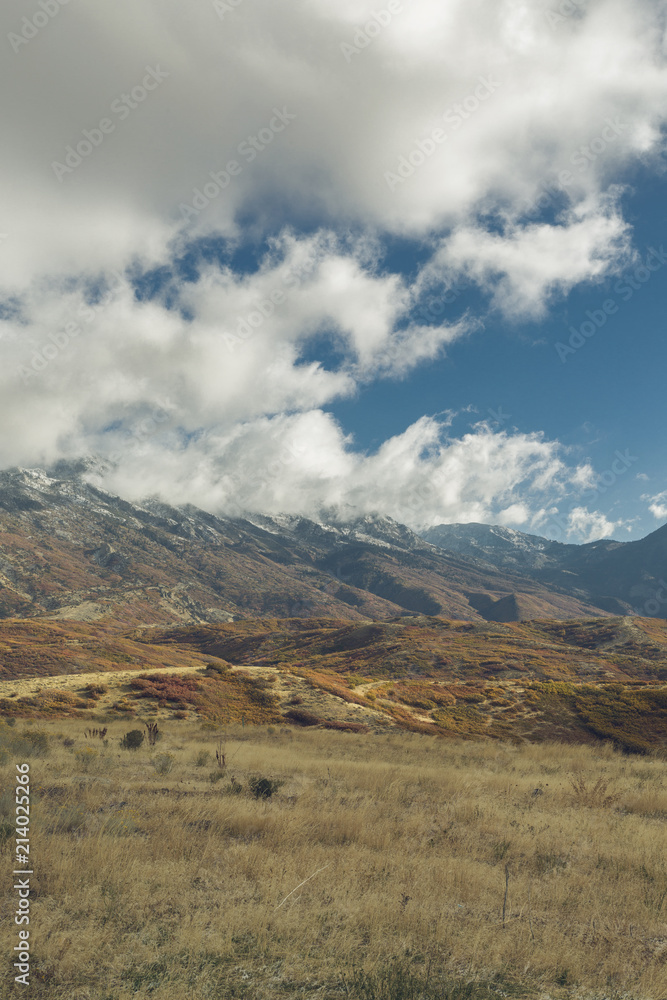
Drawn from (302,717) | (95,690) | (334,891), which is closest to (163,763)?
(334,891)

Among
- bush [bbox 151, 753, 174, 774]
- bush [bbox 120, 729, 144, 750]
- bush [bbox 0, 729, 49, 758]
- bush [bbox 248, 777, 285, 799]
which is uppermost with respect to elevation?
bush [bbox 248, 777, 285, 799]

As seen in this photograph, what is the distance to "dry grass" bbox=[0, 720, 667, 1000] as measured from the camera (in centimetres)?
483

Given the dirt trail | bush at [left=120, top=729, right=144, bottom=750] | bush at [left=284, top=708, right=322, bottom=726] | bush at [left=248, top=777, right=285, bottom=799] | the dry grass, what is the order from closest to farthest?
the dry grass < bush at [left=248, top=777, right=285, bottom=799] < bush at [left=120, top=729, right=144, bottom=750] < bush at [left=284, top=708, right=322, bottom=726] < the dirt trail

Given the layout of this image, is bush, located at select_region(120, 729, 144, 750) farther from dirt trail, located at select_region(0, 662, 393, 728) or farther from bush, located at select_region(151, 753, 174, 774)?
dirt trail, located at select_region(0, 662, 393, 728)

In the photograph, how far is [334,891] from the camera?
6.40m

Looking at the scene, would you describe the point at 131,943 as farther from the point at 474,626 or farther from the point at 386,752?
the point at 474,626

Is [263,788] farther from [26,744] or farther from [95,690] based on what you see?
[95,690]

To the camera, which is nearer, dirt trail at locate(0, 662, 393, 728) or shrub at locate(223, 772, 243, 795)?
shrub at locate(223, 772, 243, 795)

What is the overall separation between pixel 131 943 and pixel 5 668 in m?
67.2

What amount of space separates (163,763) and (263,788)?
15.3ft

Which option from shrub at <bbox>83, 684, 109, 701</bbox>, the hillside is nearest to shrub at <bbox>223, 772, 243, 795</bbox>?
the hillside

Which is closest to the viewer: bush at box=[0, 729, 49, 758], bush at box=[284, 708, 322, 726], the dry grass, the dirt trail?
the dry grass

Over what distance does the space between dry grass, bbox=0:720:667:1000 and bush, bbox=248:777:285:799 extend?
0.66 feet

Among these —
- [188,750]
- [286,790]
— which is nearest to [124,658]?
[188,750]
